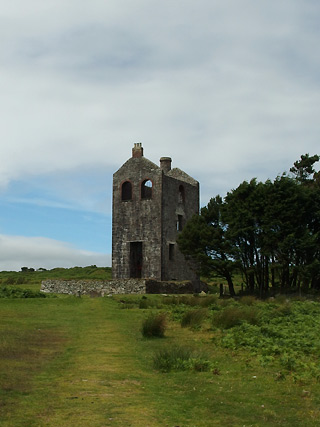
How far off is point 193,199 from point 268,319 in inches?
1306

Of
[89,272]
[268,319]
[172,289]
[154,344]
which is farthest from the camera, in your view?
[89,272]

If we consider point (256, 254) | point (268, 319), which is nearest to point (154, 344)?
point (268, 319)

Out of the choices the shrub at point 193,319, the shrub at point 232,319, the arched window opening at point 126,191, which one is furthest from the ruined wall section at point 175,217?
the shrub at point 232,319

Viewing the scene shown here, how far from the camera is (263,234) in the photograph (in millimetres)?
38469

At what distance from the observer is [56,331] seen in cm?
1658

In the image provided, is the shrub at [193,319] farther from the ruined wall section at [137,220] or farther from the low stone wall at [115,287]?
the ruined wall section at [137,220]

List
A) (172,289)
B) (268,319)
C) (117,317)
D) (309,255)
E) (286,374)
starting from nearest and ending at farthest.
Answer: (286,374), (268,319), (117,317), (309,255), (172,289)

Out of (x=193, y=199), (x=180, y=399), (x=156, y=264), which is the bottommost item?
(x=180, y=399)

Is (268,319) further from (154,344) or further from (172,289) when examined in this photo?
(172,289)

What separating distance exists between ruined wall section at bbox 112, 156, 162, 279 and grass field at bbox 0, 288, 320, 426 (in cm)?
2951

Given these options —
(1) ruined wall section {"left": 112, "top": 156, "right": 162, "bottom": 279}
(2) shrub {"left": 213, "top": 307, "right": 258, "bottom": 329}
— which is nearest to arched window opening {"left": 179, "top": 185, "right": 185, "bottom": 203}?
(1) ruined wall section {"left": 112, "top": 156, "right": 162, "bottom": 279}

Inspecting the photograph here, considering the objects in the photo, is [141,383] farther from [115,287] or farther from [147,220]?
[147,220]

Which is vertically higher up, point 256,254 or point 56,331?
point 256,254

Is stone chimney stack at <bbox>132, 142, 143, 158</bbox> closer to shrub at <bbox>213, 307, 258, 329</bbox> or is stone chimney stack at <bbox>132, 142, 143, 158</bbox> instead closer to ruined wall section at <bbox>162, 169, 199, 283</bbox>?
ruined wall section at <bbox>162, 169, 199, 283</bbox>
